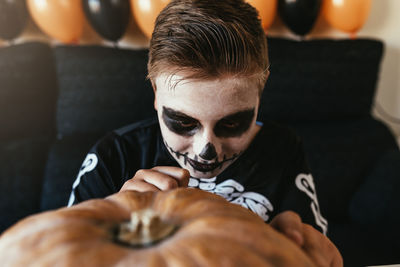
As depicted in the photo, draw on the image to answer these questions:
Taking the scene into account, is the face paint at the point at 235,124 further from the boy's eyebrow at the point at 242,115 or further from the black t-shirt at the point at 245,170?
the black t-shirt at the point at 245,170

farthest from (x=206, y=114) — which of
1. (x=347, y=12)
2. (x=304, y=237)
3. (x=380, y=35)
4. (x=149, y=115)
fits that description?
(x=380, y=35)

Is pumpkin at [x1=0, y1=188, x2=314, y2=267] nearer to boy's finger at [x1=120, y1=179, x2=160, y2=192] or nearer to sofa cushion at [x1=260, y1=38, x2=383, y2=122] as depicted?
boy's finger at [x1=120, y1=179, x2=160, y2=192]

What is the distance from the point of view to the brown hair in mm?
379

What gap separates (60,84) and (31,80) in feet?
0.28

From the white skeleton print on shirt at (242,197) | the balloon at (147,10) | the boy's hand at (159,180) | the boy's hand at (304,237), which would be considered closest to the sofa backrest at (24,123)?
the balloon at (147,10)

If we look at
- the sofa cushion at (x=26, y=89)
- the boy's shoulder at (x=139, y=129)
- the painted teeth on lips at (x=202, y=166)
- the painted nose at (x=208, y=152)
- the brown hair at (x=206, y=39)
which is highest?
the brown hair at (x=206, y=39)

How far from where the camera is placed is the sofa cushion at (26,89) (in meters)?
0.92

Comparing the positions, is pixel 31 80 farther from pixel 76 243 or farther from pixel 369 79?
pixel 369 79

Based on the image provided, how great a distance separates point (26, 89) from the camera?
950 mm

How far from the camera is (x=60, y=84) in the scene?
0.94 metres

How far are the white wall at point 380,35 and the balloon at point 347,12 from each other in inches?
5.2

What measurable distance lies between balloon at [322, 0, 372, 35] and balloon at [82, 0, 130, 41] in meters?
0.60

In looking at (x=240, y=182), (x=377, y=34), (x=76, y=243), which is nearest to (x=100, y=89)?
(x=240, y=182)

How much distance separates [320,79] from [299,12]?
0.65 feet
